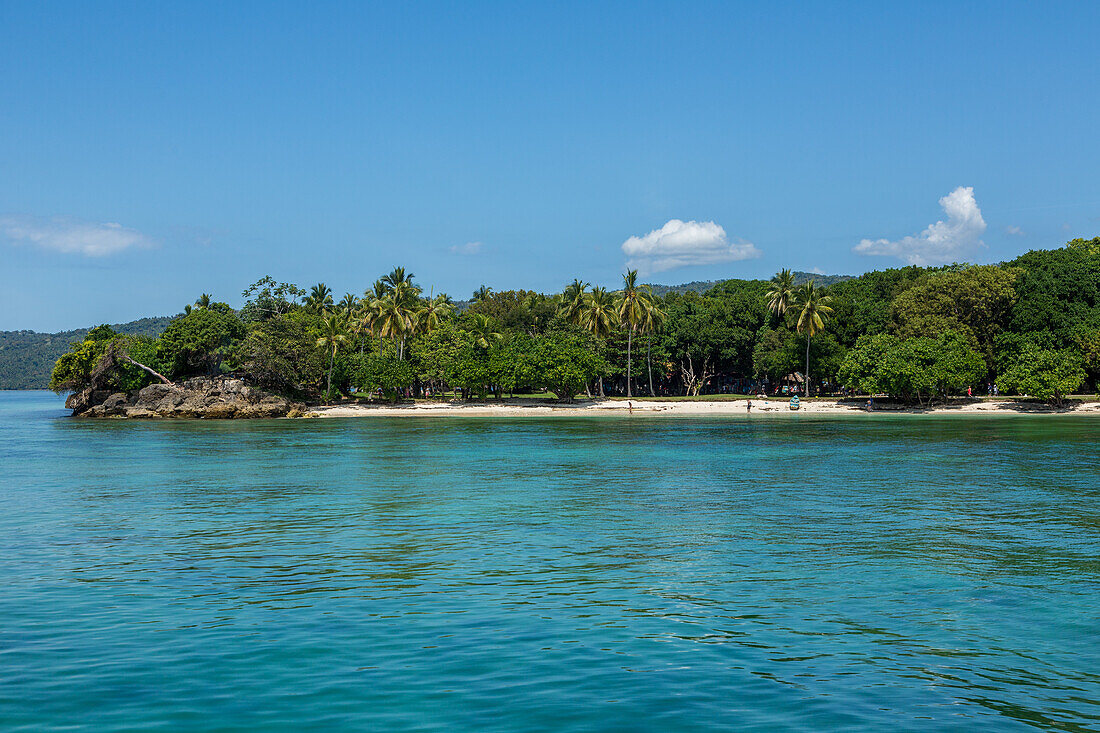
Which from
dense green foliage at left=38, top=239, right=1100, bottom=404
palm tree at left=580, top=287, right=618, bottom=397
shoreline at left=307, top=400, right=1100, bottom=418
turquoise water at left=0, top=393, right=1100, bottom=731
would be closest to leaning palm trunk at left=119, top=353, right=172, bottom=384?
dense green foliage at left=38, top=239, right=1100, bottom=404

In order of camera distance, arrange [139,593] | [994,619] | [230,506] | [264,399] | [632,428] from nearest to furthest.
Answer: [994,619]
[139,593]
[230,506]
[632,428]
[264,399]

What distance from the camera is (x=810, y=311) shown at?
97.6 metres

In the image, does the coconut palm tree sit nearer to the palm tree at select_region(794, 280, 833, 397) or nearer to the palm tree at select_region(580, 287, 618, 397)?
the palm tree at select_region(580, 287, 618, 397)

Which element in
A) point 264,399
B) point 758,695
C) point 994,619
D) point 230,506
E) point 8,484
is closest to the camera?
point 758,695

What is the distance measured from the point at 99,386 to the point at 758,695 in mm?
100618

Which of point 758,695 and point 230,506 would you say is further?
point 230,506

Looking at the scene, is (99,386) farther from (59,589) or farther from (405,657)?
(405,657)

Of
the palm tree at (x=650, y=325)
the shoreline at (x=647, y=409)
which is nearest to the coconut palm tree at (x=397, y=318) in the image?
the shoreline at (x=647, y=409)

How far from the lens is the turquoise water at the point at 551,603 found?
940cm

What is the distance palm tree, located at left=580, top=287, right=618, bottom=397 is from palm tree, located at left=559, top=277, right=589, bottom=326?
1440mm

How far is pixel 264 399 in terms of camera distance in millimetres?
90812

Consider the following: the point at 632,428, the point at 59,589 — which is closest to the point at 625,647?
the point at 59,589

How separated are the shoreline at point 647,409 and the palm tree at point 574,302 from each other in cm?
1402

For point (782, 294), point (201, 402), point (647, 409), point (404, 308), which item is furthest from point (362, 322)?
point (782, 294)
